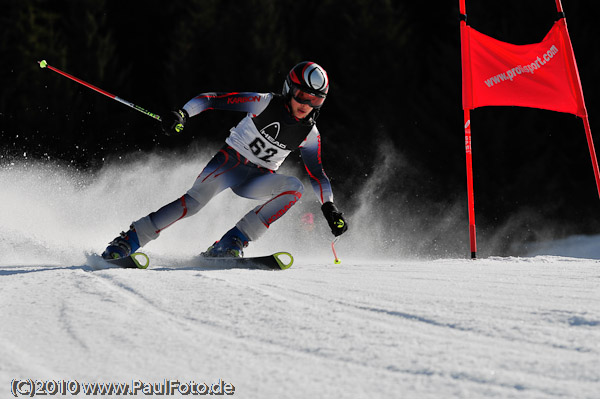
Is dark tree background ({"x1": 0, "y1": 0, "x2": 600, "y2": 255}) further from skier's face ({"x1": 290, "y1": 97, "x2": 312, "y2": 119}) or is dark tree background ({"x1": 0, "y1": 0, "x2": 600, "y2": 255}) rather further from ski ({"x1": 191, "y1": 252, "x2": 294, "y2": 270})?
ski ({"x1": 191, "y1": 252, "x2": 294, "y2": 270})

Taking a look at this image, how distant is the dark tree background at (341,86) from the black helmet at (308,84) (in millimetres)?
10886

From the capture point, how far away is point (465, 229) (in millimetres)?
13469

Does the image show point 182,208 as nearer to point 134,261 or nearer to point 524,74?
point 134,261

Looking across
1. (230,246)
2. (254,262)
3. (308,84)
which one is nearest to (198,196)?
(230,246)

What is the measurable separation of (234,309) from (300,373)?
71 centimetres

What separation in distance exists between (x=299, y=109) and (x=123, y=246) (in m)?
1.46

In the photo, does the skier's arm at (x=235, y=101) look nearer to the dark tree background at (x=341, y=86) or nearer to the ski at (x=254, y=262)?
the ski at (x=254, y=262)

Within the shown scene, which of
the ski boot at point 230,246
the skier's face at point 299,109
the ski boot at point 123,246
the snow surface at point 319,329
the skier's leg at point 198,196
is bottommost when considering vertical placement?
the snow surface at point 319,329

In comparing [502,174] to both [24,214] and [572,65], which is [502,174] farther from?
[24,214]

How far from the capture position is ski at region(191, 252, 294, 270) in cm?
388

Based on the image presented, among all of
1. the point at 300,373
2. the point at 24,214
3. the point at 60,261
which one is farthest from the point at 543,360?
the point at 24,214

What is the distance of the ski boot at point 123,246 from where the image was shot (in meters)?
3.99

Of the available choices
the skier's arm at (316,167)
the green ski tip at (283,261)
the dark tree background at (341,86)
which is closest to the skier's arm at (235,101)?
the skier's arm at (316,167)

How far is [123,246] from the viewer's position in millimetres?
4059
